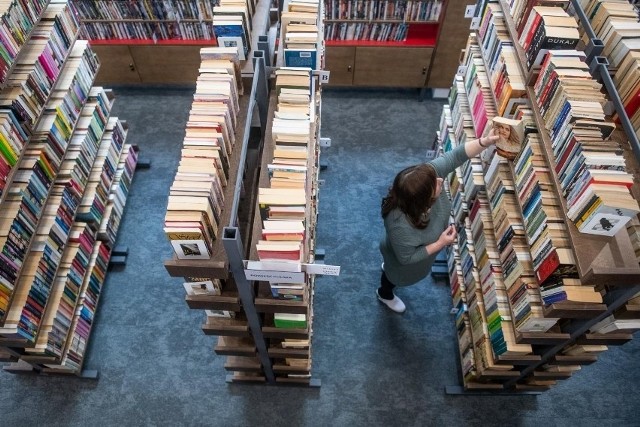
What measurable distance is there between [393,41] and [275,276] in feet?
13.2

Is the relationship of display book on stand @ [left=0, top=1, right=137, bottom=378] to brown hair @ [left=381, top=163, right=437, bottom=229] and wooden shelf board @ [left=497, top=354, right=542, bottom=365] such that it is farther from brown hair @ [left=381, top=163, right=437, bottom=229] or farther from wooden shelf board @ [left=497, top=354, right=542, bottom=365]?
wooden shelf board @ [left=497, top=354, right=542, bottom=365]

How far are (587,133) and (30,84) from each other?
3.42 metres

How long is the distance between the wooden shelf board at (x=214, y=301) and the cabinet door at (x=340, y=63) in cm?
368

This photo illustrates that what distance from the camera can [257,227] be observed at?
2340 mm

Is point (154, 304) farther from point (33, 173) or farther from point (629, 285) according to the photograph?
point (629, 285)

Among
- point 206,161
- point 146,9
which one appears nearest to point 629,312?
point 206,161

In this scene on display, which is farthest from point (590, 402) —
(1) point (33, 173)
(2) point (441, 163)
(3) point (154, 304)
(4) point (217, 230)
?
(1) point (33, 173)

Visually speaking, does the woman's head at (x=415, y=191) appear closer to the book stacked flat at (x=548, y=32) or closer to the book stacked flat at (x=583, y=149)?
the book stacked flat at (x=583, y=149)

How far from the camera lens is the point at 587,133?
2230mm

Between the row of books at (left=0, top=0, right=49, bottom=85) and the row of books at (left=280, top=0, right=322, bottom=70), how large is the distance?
170 cm

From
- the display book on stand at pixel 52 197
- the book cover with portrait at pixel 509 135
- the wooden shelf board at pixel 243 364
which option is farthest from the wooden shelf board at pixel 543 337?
the display book on stand at pixel 52 197

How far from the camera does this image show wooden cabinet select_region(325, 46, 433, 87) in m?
5.22

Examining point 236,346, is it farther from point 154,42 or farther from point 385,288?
point 154,42

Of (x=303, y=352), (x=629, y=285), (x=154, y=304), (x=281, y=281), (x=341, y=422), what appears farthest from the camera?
(x=154, y=304)
